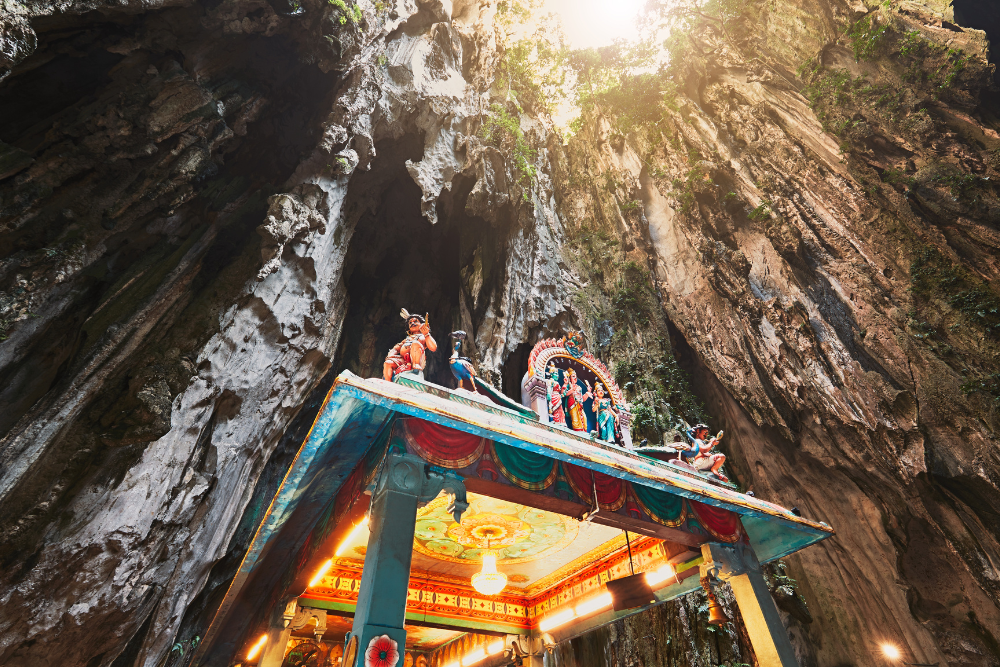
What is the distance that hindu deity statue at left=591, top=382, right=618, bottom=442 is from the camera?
20.5 ft

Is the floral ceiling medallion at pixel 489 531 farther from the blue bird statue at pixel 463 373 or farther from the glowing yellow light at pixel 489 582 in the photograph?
the blue bird statue at pixel 463 373

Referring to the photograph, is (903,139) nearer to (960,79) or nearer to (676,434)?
(960,79)

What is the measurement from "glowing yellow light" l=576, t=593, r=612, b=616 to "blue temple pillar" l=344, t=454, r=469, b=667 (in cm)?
427

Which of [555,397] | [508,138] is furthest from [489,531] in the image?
[508,138]

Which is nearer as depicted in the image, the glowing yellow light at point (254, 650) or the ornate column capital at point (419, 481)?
the ornate column capital at point (419, 481)

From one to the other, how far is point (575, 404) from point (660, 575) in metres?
2.76

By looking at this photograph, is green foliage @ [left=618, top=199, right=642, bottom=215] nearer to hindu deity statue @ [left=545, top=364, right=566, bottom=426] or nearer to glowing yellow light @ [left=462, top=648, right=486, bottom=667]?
hindu deity statue @ [left=545, top=364, right=566, bottom=426]

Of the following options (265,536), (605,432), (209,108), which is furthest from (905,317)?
(209,108)

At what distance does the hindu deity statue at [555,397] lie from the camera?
19.1ft

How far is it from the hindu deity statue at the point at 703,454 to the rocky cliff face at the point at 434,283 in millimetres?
4044

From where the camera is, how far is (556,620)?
24.9 feet

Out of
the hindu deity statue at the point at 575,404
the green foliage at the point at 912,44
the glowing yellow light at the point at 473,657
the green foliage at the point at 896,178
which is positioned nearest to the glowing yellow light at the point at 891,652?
the glowing yellow light at the point at 473,657

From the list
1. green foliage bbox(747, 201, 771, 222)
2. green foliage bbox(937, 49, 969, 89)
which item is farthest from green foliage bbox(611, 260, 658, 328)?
green foliage bbox(937, 49, 969, 89)

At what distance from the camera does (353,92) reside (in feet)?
30.0
